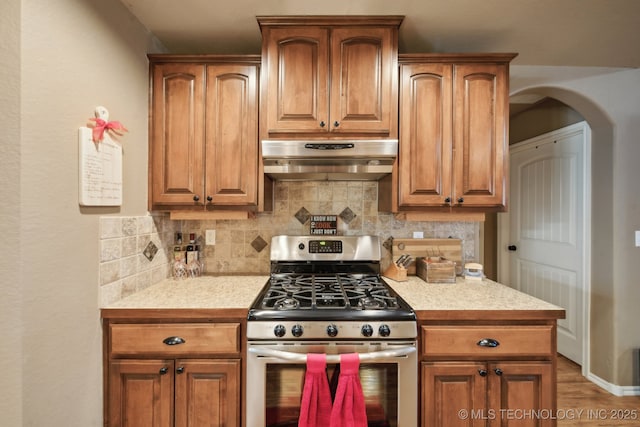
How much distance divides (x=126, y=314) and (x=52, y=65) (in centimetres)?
111

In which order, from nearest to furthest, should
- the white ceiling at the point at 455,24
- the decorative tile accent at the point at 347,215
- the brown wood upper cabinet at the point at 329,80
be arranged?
the white ceiling at the point at 455,24, the brown wood upper cabinet at the point at 329,80, the decorative tile accent at the point at 347,215

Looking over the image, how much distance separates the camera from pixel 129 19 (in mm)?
1633

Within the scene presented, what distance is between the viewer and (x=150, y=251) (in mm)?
1814

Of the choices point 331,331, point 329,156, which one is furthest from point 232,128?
point 331,331

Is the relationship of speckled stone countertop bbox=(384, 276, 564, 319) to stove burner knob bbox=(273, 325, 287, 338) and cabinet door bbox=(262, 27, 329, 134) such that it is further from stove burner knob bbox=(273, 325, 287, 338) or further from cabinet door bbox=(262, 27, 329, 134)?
cabinet door bbox=(262, 27, 329, 134)

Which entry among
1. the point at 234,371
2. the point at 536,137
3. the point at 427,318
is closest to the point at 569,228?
the point at 536,137

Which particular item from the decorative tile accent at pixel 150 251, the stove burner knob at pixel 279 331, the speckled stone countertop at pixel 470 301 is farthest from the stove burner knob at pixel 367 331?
the decorative tile accent at pixel 150 251

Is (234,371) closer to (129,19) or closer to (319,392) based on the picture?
(319,392)

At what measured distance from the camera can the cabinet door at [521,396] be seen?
1.39 m

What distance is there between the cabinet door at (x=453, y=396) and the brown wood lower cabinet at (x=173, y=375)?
90cm

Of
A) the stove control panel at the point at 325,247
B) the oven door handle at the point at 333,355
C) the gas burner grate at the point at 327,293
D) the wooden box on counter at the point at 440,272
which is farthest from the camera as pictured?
the stove control panel at the point at 325,247

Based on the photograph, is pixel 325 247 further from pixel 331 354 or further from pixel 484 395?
pixel 484 395

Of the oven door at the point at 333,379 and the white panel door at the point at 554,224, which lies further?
the white panel door at the point at 554,224

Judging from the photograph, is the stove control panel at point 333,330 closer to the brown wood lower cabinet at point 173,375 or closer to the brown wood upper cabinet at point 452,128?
the brown wood lower cabinet at point 173,375
